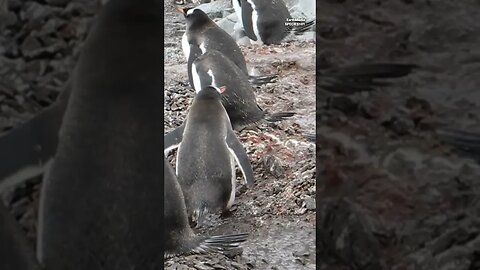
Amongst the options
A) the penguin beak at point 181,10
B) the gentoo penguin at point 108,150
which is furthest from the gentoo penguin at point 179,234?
the gentoo penguin at point 108,150

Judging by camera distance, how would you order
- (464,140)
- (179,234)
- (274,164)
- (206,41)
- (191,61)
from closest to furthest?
1. (464,140)
2. (179,234)
3. (274,164)
4. (191,61)
5. (206,41)

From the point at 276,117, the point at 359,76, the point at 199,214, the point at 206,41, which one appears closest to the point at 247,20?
the point at 206,41

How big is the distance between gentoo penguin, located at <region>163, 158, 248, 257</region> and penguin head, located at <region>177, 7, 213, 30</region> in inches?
19.2

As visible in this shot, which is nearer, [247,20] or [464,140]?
[464,140]

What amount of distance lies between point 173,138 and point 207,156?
14 centimetres

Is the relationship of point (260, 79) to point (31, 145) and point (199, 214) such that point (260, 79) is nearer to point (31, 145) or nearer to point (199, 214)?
point (199, 214)

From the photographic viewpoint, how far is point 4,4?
0.75m

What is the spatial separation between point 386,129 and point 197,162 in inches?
46.0

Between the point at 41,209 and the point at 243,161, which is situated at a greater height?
the point at 41,209

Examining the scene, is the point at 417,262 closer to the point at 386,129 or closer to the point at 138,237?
the point at 386,129

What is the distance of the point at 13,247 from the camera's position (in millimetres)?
777

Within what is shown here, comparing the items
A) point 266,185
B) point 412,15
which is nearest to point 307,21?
point 266,185

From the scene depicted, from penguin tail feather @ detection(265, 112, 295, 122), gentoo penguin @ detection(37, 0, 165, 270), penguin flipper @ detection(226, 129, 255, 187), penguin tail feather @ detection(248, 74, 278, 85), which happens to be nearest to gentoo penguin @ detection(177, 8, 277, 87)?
penguin tail feather @ detection(248, 74, 278, 85)

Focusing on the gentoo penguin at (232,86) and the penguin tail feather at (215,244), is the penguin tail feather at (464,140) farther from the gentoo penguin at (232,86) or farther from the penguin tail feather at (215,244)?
the gentoo penguin at (232,86)
